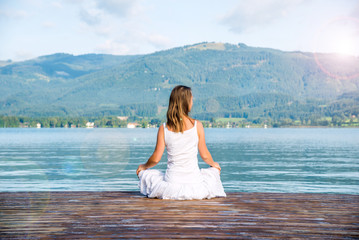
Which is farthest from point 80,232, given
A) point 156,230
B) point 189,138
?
point 189,138

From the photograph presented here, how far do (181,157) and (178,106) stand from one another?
100 cm

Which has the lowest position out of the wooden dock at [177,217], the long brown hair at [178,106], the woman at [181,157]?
the wooden dock at [177,217]

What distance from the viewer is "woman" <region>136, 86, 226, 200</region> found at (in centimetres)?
795

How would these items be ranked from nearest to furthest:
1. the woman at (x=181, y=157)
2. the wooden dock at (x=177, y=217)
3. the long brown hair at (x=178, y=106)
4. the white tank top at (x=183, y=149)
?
1. the wooden dock at (x=177, y=217)
2. the long brown hair at (x=178, y=106)
3. the woman at (x=181, y=157)
4. the white tank top at (x=183, y=149)

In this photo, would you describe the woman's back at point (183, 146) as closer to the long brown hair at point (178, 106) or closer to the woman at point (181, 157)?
the woman at point (181, 157)

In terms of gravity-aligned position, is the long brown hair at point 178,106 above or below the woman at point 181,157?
above

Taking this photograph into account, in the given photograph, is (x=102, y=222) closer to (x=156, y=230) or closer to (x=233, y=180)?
(x=156, y=230)

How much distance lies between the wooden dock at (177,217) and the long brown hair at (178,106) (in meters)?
1.45

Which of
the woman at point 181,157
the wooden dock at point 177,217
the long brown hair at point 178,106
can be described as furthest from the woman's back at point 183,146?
the wooden dock at point 177,217

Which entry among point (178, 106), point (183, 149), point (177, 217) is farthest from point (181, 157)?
point (177, 217)

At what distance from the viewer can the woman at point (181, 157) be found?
795 centimetres

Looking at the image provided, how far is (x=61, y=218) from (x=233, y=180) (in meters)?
25.4

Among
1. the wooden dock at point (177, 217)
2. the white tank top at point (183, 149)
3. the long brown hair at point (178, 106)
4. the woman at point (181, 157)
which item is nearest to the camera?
the wooden dock at point (177, 217)

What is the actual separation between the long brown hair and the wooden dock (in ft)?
4.77
